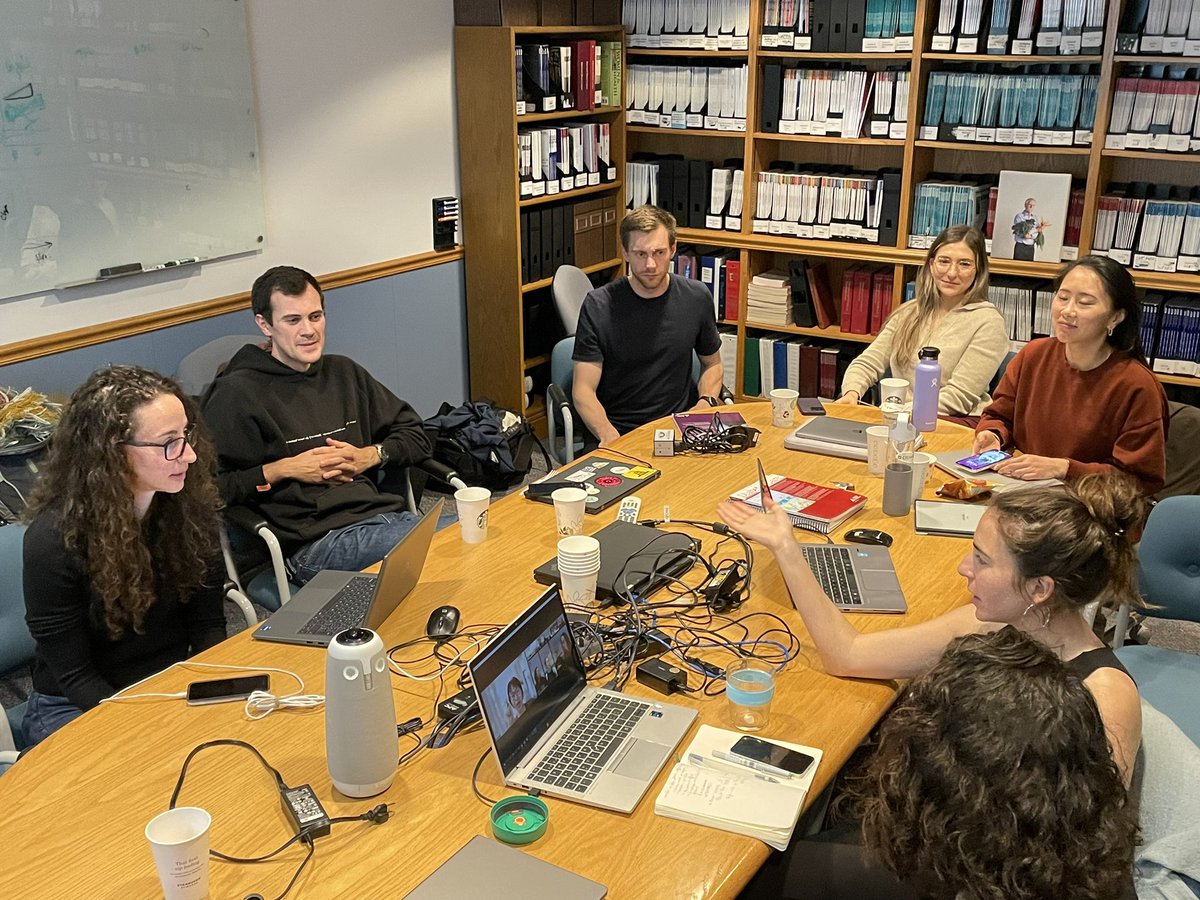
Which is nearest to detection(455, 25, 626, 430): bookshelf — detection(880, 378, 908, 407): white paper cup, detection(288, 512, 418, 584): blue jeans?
detection(880, 378, 908, 407): white paper cup

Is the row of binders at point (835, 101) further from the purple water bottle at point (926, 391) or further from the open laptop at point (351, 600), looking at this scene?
the open laptop at point (351, 600)

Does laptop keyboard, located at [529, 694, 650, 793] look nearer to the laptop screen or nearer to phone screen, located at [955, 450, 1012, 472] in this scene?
the laptop screen

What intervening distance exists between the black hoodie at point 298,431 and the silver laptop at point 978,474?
151cm

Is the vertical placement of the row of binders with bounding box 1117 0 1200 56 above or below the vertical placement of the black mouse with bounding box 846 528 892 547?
above

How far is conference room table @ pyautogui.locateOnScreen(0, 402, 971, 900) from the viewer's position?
5.24 ft

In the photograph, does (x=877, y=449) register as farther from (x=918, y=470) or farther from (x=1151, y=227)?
(x=1151, y=227)

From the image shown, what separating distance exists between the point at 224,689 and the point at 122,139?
2.42 meters

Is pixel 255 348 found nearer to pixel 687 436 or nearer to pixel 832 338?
pixel 687 436

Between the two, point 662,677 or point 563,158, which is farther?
point 563,158

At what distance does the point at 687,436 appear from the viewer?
11.0 feet

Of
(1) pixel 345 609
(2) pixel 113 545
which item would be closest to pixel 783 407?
(1) pixel 345 609

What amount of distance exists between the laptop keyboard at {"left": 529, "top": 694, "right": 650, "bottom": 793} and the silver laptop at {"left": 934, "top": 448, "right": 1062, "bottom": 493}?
1447 mm

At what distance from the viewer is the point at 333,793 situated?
177 cm

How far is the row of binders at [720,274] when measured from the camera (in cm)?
568
